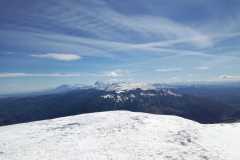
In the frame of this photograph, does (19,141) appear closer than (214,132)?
Yes

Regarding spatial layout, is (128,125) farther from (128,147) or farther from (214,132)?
(214,132)

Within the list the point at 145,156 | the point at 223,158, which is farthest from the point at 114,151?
the point at 223,158

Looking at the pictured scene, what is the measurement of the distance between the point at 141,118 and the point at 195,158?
1094cm

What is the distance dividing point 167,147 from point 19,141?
44.7 ft

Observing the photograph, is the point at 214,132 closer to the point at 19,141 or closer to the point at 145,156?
the point at 145,156

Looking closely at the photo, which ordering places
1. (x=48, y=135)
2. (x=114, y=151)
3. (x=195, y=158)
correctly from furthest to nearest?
(x=48, y=135) < (x=114, y=151) < (x=195, y=158)

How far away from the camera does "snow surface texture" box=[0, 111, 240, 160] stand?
15695mm

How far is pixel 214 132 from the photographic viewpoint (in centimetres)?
2198

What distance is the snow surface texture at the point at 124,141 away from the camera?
15695mm

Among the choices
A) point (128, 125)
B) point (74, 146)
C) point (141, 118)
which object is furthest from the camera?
point (141, 118)

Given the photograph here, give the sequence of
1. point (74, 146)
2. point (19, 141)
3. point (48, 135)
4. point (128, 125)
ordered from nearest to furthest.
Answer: point (74, 146)
point (19, 141)
point (48, 135)
point (128, 125)

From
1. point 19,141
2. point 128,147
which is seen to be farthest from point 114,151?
point 19,141

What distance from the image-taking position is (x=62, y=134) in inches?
829

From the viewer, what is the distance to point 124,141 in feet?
60.2
